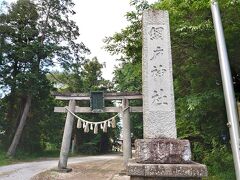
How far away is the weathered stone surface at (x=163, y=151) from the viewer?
4145 mm

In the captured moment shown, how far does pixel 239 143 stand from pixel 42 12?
23.8 meters

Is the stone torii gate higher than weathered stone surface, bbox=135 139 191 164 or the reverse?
higher

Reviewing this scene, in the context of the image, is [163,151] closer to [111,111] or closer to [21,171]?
[111,111]

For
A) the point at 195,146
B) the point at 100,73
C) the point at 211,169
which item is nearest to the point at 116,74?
the point at 100,73

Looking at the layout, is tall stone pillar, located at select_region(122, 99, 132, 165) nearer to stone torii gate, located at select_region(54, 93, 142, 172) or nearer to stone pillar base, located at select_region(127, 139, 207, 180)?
stone torii gate, located at select_region(54, 93, 142, 172)

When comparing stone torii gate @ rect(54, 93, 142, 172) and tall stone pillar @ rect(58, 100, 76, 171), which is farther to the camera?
tall stone pillar @ rect(58, 100, 76, 171)

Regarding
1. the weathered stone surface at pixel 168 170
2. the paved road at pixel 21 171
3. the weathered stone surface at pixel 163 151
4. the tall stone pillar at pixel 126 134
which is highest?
the tall stone pillar at pixel 126 134

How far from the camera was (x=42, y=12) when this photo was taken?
78.6ft

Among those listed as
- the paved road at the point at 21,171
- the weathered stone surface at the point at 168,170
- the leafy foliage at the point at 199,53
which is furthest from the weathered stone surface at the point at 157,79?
the paved road at the point at 21,171

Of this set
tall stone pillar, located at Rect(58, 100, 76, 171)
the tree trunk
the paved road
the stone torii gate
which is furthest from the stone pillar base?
the tree trunk

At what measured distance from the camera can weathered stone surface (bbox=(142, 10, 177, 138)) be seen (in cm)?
466

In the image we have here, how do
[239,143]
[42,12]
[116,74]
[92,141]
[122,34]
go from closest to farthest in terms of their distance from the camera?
[239,143] → [122,34] → [42,12] → [116,74] → [92,141]

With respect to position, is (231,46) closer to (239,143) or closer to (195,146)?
(239,143)

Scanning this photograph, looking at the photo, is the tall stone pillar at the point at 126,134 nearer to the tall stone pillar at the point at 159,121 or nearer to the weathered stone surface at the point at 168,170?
the tall stone pillar at the point at 159,121
